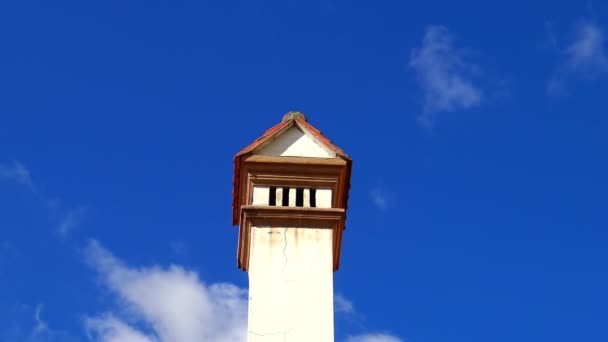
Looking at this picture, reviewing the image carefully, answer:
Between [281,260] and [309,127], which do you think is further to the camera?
[309,127]

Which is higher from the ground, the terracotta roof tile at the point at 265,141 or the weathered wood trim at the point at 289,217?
the terracotta roof tile at the point at 265,141

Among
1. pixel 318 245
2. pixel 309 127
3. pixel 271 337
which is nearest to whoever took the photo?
pixel 271 337

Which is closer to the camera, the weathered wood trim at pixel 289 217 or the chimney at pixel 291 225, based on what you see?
the chimney at pixel 291 225

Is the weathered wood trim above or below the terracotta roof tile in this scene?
below

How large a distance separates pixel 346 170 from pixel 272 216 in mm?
1176

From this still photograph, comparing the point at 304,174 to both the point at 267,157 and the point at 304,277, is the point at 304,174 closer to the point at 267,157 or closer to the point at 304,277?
the point at 267,157

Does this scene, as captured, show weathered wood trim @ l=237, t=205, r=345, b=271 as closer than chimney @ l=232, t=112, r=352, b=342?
No

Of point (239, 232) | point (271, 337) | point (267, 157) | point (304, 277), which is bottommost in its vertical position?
point (271, 337)

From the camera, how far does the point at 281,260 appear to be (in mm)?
12648

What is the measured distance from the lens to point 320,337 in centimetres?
1207

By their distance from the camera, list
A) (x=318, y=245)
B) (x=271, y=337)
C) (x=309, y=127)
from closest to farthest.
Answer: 1. (x=271, y=337)
2. (x=318, y=245)
3. (x=309, y=127)

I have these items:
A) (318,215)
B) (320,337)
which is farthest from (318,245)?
(320,337)

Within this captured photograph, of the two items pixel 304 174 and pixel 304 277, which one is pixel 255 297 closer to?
pixel 304 277

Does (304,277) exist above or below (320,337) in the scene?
above
